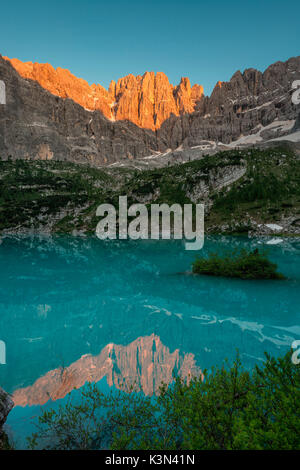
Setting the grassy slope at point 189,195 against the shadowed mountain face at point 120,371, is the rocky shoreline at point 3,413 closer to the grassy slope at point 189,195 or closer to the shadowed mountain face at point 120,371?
the shadowed mountain face at point 120,371

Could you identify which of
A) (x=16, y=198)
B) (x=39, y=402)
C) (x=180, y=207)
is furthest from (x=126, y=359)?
(x=16, y=198)

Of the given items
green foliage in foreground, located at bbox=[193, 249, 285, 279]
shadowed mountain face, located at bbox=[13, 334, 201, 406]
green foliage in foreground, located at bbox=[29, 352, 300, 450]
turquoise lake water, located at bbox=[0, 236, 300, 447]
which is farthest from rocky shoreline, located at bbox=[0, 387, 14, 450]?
green foliage in foreground, located at bbox=[193, 249, 285, 279]

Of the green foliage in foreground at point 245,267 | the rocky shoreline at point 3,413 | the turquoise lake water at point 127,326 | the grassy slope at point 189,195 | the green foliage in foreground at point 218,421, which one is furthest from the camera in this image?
the grassy slope at point 189,195

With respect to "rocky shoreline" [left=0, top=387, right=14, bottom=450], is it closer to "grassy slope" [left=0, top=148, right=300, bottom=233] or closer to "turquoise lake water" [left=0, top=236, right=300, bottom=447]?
"turquoise lake water" [left=0, top=236, right=300, bottom=447]

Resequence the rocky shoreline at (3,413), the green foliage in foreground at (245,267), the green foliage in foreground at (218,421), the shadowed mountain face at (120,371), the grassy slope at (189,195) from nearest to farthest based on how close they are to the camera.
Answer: the green foliage in foreground at (218,421) < the rocky shoreline at (3,413) < the shadowed mountain face at (120,371) < the green foliage in foreground at (245,267) < the grassy slope at (189,195)

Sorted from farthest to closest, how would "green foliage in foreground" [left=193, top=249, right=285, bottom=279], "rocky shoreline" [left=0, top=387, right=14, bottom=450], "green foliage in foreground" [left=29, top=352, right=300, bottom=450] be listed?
"green foliage in foreground" [left=193, top=249, right=285, bottom=279], "rocky shoreline" [left=0, top=387, right=14, bottom=450], "green foliage in foreground" [left=29, top=352, right=300, bottom=450]

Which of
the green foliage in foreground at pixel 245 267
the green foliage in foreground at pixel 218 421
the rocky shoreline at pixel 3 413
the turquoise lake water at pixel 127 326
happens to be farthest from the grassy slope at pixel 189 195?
the rocky shoreline at pixel 3 413
